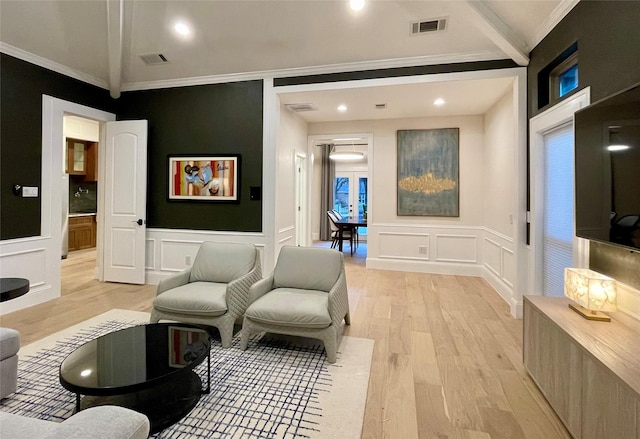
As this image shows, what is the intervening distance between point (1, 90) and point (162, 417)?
159 inches

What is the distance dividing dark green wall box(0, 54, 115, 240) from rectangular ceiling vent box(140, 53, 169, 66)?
3.72 feet

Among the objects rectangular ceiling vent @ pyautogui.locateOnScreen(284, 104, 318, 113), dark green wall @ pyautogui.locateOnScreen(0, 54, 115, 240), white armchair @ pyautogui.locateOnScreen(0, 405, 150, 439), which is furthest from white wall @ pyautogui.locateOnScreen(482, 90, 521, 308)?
dark green wall @ pyautogui.locateOnScreen(0, 54, 115, 240)

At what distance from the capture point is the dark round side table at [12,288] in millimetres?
2280

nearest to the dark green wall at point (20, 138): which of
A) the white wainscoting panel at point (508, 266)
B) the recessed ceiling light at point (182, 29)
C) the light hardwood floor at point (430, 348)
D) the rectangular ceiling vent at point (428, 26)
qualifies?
the light hardwood floor at point (430, 348)

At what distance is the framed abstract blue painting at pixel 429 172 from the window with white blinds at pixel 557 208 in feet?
7.75

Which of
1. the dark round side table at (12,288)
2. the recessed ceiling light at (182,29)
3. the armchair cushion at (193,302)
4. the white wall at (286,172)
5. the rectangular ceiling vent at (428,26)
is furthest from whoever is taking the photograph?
the white wall at (286,172)

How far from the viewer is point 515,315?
11.7 ft

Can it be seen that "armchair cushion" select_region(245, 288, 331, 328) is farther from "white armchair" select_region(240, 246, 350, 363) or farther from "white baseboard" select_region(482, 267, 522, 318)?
"white baseboard" select_region(482, 267, 522, 318)

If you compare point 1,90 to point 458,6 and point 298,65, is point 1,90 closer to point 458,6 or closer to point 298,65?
point 298,65

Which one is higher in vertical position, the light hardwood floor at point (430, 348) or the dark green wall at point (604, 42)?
the dark green wall at point (604, 42)

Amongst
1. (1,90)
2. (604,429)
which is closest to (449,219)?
(604,429)

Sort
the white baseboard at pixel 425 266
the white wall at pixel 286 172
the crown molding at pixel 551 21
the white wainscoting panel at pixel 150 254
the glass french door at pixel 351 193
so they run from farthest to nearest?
the glass french door at pixel 351 193, the white baseboard at pixel 425 266, the white wainscoting panel at pixel 150 254, the white wall at pixel 286 172, the crown molding at pixel 551 21

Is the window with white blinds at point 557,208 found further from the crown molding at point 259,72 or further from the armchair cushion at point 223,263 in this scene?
the armchair cushion at point 223,263

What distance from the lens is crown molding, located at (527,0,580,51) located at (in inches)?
105
